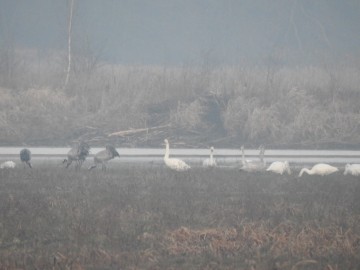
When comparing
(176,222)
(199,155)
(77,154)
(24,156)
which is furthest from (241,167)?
(176,222)

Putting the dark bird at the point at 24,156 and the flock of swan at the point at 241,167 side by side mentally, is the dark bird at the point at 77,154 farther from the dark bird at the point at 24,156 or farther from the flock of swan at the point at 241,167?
the dark bird at the point at 24,156

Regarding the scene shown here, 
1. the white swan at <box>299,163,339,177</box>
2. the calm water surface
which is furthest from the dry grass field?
the calm water surface

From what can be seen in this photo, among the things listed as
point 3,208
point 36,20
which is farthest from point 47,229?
point 36,20

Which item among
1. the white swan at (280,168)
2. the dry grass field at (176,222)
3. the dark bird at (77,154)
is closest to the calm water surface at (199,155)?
the dark bird at (77,154)

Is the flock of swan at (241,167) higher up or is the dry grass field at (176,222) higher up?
the flock of swan at (241,167)

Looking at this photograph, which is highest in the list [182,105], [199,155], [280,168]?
[182,105]

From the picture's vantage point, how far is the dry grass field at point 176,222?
8.96 meters

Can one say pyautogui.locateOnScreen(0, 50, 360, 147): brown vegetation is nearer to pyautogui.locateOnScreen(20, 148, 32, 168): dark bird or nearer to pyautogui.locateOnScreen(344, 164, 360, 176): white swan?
pyautogui.locateOnScreen(20, 148, 32, 168): dark bird

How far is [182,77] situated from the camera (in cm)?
3164

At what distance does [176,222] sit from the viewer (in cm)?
1133

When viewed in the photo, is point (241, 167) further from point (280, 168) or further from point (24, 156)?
point (24, 156)

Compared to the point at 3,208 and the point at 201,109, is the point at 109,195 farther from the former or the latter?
the point at 201,109

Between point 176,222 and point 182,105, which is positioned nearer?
point 176,222

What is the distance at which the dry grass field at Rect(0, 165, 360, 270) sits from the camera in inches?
353
